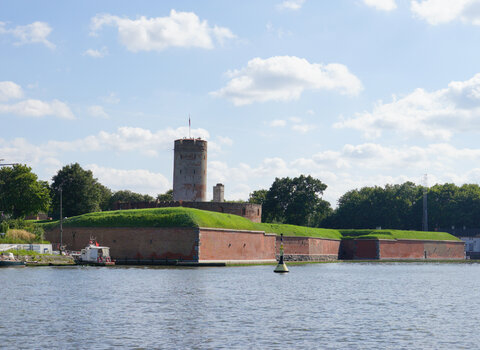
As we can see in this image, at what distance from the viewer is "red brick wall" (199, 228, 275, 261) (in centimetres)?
5948

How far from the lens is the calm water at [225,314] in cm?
2006

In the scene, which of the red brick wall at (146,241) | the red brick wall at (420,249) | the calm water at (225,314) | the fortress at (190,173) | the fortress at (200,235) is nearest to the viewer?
the calm water at (225,314)

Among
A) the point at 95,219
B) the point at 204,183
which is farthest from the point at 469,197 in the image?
the point at 95,219

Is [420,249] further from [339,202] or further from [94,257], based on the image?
[94,257]

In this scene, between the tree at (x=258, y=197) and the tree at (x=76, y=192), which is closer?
the tree at (x=76, y=192)

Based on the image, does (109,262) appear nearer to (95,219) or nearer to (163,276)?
(95,219)

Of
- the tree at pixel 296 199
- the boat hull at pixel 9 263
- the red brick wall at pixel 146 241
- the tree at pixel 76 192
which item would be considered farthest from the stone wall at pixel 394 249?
the boat hull at pixel 9 263

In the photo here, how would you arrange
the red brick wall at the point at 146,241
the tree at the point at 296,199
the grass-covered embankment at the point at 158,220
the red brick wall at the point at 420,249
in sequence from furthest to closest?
the tree at the point at 296,199 → the red brick wall at the point at 420,249 → the grass-covered embankment at the point at 158,220 → the red brick wall at the point at 146,241

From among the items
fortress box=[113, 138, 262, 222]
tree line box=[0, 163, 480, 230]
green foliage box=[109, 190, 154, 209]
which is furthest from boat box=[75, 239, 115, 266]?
green foliage box=[109, 190, 154, 209]

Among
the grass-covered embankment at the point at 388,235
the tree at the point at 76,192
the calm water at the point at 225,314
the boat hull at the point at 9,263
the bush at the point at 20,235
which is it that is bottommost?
the calm water at the point at 225,314

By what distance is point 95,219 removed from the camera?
61.9 metres

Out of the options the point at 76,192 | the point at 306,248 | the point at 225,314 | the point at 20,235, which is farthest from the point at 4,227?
the point at 225,314

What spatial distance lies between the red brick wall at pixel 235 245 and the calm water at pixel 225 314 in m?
16.8

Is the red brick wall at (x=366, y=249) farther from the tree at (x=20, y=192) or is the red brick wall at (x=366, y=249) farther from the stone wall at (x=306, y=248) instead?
the tree at (x=20, y=192)
